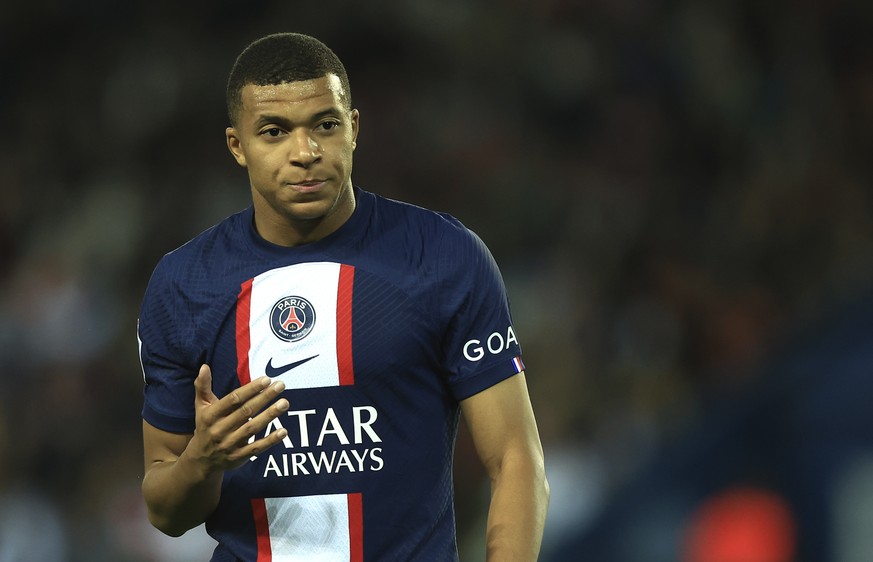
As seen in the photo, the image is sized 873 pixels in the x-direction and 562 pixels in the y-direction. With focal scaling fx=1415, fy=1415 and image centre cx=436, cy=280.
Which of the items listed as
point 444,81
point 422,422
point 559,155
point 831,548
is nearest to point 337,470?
point 422,422

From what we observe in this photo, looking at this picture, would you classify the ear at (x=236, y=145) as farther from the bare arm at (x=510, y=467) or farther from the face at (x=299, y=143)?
the bare arm at (x=510, y=467)

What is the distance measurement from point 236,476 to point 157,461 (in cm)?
25

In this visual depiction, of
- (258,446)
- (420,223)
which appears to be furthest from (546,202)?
(258,446)

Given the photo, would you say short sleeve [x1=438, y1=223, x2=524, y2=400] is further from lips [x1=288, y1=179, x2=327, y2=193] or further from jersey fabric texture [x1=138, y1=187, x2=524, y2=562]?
lips [x1=288, y1=179, x2=327, y2=193]

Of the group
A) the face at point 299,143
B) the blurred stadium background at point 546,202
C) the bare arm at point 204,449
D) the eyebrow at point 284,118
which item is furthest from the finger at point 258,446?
the blurred stadium background at point 546,202

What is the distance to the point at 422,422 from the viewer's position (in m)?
3.36

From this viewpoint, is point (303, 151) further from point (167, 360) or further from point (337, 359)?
point (167, 360)

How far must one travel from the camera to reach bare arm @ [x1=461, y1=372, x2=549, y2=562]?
10.6 feet

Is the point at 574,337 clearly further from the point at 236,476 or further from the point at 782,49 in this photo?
the point at 236,476

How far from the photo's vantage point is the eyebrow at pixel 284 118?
130 inches

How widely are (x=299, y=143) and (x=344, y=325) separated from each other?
443 millimetres

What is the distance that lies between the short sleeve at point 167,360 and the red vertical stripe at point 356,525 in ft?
1.60

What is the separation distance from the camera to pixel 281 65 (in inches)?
132

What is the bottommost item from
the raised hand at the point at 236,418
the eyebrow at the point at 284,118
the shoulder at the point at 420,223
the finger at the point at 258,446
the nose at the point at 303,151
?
the finger at the point at 258,446
